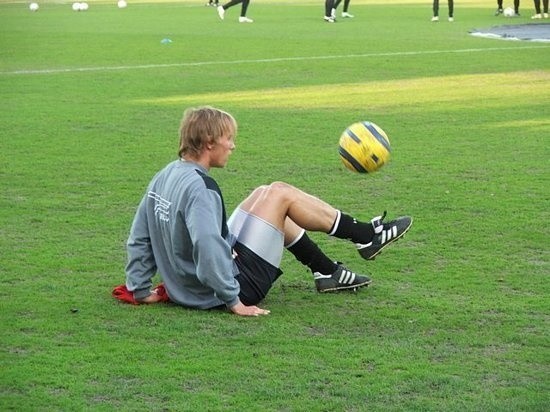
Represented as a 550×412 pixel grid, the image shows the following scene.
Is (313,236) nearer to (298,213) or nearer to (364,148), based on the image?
(364,148)

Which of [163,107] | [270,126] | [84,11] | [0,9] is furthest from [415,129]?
[84,11]

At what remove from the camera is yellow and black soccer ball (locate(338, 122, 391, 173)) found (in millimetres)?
8898

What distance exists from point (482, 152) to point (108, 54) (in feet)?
43.9

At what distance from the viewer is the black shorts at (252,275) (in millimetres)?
7250

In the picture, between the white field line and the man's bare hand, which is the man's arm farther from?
the white field line

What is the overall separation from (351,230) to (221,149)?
1050mm

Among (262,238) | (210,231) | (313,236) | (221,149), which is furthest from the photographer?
(313,236)

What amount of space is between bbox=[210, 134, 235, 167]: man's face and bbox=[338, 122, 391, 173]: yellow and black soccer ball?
6.02 ft

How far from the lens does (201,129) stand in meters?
7.18

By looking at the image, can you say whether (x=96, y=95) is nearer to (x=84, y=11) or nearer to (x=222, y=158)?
(x=222, y=158)

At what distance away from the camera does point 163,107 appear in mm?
16938

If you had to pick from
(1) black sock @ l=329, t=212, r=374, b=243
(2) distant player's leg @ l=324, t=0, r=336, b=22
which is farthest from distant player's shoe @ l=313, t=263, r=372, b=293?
(2) distant player's leg @ l=324, t=0, r=336, b=22

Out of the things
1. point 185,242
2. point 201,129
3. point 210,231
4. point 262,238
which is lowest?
point 262,238

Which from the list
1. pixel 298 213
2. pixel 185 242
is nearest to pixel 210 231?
pixel 185 242
